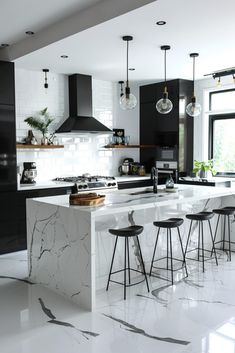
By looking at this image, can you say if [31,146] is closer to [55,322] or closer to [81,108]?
[81,108]

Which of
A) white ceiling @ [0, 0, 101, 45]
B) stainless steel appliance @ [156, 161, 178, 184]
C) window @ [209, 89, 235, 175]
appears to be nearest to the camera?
white ceiling @ [0, 0, 101, 45]

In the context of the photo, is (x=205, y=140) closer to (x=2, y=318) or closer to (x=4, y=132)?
(x=4, y=132)

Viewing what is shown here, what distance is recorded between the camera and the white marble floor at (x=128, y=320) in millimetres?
2682

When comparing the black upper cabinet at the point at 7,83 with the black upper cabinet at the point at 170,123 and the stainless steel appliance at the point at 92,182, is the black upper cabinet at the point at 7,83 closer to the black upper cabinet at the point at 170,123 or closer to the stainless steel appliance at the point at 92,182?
the stainless steel appliance at the point at 92,182

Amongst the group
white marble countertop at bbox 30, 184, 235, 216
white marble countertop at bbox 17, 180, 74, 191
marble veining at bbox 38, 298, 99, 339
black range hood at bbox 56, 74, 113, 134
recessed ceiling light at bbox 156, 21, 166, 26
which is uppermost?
recessed ceiling light at bbox 156, 21, 166, 26

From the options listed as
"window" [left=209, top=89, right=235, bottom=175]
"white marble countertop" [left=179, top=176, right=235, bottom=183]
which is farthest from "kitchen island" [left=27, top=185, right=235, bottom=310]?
"window" [left=209, top=89, right=235, bottom=175]

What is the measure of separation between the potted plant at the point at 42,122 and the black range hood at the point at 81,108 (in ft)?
0.82

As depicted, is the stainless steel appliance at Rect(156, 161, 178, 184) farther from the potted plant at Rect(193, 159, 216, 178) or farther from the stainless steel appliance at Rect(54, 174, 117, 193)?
the stainless steel appliance at Rect(54, 174, 117, 193)

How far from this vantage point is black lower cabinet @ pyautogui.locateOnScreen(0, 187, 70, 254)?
198 inches

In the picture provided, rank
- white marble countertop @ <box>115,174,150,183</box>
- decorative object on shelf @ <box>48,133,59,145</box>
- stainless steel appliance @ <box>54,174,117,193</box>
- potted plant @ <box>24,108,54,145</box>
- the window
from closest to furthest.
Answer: stainless steel appliance @ <box>54,174,117,193</box> → potted plant @ <box>24,108,54,145</box> → decorative object on shelf @ <box>48,133,59,145</box> → white marble countertop @ <box>115,174,150,183</box> → the window

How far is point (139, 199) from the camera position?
396cm

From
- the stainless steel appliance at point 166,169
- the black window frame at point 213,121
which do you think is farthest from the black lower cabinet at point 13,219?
the black window frame at point 213,121

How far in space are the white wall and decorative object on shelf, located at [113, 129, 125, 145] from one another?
4.2 inches

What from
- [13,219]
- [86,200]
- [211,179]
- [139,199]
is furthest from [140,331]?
[211,179]
